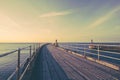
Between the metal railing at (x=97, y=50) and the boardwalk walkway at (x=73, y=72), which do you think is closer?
the boardwalk walkway at (x=73, y=72)

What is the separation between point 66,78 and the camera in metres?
6.54

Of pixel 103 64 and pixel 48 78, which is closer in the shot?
pixel 48 78

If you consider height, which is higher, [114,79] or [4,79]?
[114,79]

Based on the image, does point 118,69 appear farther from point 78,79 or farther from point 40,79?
point 40,79

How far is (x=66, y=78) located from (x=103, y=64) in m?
4.35

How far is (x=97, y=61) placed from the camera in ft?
36.9

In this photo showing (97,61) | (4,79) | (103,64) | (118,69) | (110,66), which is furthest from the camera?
(4,79)

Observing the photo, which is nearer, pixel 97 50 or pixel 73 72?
pixel 73 72

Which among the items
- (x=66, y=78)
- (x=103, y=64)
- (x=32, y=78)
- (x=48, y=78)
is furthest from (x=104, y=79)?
(x=103, y=64)

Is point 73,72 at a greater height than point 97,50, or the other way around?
point 97,50

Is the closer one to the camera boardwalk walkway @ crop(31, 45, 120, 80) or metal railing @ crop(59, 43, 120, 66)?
boardwalk walkway @ crop(31, 45, 120, 80)

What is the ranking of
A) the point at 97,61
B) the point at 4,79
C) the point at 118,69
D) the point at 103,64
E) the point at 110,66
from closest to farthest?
the point at 118,69
the point at 110,66
the point at 103,64
the point at 97,61
the point at 4,79

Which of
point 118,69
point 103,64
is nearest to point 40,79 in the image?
point 118,69

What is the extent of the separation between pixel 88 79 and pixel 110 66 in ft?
10.9
